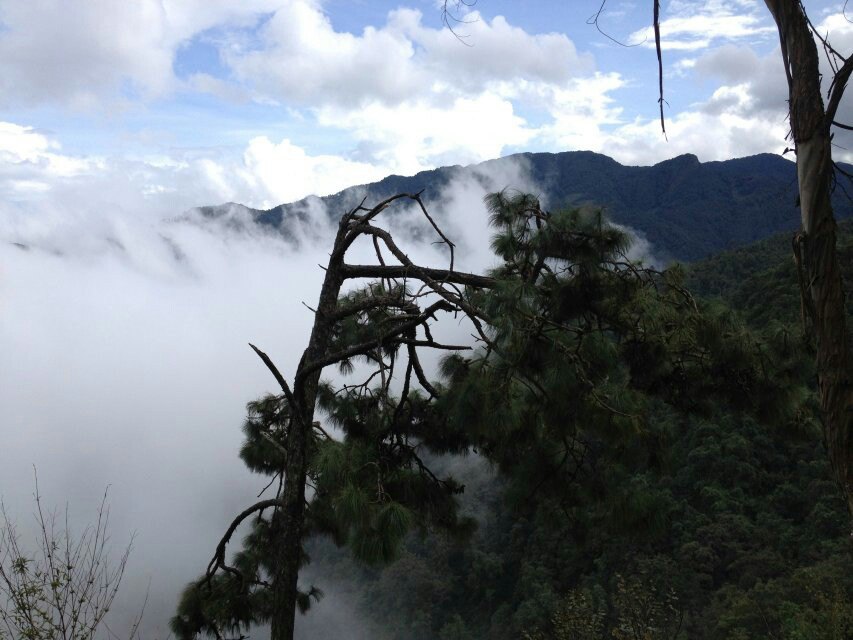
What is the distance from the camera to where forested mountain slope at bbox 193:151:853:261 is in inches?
3851

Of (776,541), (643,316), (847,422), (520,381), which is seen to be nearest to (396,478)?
(520,381)

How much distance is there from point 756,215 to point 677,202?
46.3ft

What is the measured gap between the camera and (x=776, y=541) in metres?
21.9

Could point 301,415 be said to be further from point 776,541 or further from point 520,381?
point 776,541

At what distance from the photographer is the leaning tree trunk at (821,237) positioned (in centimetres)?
146

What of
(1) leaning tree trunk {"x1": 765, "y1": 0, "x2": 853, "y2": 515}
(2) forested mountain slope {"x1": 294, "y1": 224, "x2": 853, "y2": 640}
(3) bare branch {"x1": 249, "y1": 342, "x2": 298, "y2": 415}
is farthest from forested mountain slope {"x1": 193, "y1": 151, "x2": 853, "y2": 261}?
(1) leaning tree trunk {"x1": 765, "y1": 0, "x2": 853, "y2": 515}

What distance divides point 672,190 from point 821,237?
126005mm

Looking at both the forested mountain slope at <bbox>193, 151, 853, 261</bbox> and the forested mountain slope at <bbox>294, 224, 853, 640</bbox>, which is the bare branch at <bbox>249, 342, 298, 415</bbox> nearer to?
Result: the forested mountain slope at <bbox>294, 224, 853, 640</bbox>

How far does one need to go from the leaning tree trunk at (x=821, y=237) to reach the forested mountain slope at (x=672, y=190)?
89.4 meters

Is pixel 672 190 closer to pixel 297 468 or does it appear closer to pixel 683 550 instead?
pixel 683 550

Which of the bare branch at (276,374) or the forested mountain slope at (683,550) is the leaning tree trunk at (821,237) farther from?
the bare branch at (276,374)

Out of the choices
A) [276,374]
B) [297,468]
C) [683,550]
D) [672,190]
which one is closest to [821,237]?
[276,374]

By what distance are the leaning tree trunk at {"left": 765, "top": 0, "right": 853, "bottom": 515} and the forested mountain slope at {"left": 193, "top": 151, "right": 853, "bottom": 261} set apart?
89.4 meters

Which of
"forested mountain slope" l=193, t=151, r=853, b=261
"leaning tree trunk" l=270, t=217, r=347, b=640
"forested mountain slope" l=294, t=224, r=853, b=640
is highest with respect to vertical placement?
"forested mountain slope" l=193, t=151, r=853, b=261
